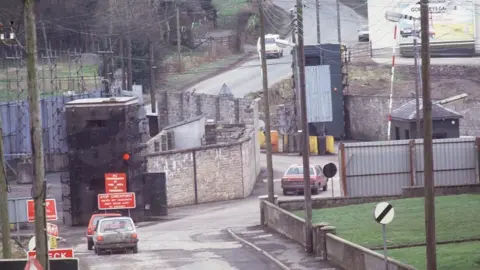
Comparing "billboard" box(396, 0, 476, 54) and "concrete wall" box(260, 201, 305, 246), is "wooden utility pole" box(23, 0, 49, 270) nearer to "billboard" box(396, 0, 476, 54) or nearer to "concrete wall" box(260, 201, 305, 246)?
"concrete wall" box(260, 201, 305, 246)

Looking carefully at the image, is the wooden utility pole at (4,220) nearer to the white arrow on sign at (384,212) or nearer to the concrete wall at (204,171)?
the white arrow on sign at (384,212)

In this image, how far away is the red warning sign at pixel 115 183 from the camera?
4700cm

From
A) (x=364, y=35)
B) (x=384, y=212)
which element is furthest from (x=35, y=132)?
(x=364, y=35)

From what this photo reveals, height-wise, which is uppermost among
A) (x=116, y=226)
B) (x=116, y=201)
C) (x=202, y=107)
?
(x=202, y=107)

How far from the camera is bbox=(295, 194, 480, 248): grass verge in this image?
3134 cm

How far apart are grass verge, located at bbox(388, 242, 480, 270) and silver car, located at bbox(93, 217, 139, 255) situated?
10.2 meters

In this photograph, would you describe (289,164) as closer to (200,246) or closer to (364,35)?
(200,246)

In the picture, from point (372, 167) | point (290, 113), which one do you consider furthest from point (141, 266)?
point (290, 113)

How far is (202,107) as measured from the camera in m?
76.4

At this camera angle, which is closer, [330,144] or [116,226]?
[116,226]

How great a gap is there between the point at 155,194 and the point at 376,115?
24801 millimetres

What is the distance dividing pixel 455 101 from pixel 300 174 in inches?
663

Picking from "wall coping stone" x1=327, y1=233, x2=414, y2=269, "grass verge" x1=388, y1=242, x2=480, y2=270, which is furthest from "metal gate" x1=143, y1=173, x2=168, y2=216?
"grass verge" x1=388, y1=242, x2=480, y2=270

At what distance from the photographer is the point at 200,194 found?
5412 centimetres
